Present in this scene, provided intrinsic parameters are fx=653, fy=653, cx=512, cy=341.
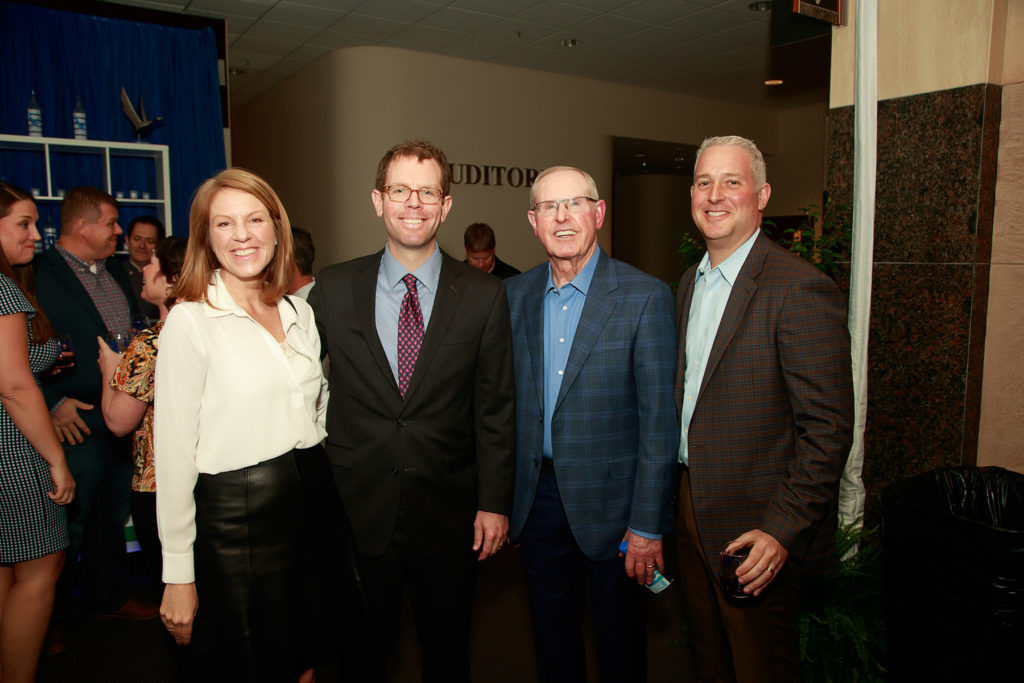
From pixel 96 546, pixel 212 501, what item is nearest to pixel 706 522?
pixel 212 501

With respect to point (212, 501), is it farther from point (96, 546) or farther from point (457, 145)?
point (457, 145)

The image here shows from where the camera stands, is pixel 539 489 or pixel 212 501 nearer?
pixel 212 501

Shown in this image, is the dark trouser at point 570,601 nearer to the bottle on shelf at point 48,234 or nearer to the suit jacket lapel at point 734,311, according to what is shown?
the suit jacket lapel at point 734,311

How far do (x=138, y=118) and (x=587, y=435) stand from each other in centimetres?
565

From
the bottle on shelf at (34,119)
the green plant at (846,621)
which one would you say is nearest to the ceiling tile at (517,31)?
the bottle on shelf at (34,119)

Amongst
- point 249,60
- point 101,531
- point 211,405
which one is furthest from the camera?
point 249,60

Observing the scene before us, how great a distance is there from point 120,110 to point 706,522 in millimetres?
6206

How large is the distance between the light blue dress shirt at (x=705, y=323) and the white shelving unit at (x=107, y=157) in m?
5.25

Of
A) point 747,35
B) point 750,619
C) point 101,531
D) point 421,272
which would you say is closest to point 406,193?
point 421,272

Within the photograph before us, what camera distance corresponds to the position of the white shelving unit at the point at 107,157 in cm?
514

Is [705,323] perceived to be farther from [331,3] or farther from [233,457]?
[331,3]

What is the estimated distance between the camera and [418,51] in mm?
7723

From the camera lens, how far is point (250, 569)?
167cm

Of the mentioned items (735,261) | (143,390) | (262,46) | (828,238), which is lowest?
(143,390)
